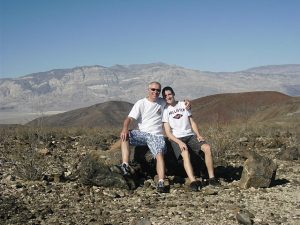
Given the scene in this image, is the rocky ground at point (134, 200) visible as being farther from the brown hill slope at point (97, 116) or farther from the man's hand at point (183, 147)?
the brown hill slope at point (97, 116)

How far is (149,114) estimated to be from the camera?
779cm

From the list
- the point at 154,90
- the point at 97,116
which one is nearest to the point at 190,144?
the point at 154,90

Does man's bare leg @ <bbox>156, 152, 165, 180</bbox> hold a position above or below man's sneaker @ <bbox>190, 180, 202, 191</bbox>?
above

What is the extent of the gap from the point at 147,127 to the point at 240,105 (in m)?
29.8

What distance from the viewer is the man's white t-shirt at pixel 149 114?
7.74 metres

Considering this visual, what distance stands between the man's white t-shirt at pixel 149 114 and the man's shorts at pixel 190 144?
1.12 ft

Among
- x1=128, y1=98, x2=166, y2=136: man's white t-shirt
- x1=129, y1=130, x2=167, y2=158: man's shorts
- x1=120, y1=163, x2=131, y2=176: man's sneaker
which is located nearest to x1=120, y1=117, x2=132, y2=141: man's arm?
x1=128, y1=98, x2=166, y2=136: man's white t-shirt

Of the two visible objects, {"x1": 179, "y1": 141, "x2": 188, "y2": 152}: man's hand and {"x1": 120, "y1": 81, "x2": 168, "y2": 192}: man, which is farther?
{"x1": 120, "y1": 81, "x2": 168, "y2": 192}: man

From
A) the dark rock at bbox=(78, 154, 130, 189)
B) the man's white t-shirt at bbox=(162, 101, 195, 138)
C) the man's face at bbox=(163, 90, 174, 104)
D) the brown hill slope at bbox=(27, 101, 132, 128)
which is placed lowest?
the brown hill slope at bbox=(27, 101, 132, 128)

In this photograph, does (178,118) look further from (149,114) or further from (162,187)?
(162,187)

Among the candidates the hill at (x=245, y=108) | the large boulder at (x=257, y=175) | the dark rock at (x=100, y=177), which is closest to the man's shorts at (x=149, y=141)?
the dark rock at (x=100, y=177)

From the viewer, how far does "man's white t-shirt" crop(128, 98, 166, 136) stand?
Answer: 774cm

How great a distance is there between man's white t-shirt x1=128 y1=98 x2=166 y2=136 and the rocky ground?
0.90m

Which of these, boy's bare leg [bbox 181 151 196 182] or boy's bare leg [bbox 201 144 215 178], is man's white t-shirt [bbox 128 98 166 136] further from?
boy's bare leg [bbox 201 144 215 178]
